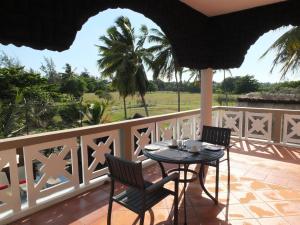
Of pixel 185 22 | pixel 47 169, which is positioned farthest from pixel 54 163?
pixel 185 22

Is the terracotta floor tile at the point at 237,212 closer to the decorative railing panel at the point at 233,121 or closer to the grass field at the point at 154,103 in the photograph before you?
the decorative railing panel at the point at 233,121

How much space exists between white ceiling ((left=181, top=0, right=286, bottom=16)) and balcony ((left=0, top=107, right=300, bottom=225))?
80.3 inches

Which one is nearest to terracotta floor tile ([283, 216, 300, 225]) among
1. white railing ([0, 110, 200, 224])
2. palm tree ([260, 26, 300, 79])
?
white railing ([0, 110, 200, 224])

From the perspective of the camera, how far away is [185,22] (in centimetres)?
361

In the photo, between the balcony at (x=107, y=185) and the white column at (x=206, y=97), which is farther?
the white column at (x=206, y=97)

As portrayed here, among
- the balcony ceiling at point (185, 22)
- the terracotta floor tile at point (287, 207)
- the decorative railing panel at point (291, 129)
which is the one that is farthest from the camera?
the decorative railing panel at point (291, 129)

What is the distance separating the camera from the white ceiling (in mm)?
3438

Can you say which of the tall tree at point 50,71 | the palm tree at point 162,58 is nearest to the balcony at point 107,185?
the palm tree at point 162,58

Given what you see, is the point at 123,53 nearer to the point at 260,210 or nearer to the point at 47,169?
the point at 47,169

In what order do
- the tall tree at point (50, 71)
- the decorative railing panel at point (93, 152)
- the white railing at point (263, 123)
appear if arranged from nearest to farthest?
the decorative railing panel at point (93, 152) < the white railing at point (263, 123) < the tall tree at point (50, 71)

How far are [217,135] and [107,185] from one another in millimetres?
1811

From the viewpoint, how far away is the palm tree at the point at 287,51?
686cm

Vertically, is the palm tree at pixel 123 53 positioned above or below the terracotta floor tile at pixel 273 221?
above

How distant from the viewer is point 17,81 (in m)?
14.1
